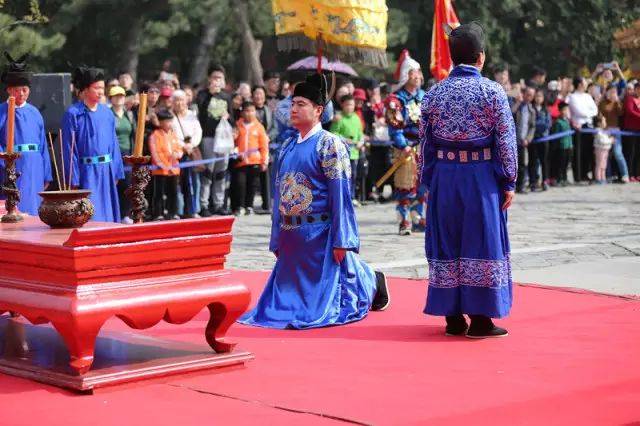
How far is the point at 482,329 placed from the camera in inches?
301

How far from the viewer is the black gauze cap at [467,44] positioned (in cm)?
775

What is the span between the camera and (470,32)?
306 inches

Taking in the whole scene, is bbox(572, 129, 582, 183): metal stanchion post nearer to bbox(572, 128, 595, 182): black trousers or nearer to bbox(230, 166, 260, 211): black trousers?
bbox(572, 128, 595, 182): black trousers

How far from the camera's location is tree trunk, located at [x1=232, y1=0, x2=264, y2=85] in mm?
26312

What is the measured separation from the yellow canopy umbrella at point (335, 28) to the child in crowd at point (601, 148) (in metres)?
9.97

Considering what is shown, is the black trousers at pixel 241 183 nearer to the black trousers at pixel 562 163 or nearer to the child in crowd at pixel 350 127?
the child in crowd at pixel 350 127

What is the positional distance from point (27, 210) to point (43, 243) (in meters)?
4.35

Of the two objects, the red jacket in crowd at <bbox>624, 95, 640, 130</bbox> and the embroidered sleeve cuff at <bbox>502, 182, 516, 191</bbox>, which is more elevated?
the red jacket in crowd at <bbox>624, 95, 640, 130</bbox>

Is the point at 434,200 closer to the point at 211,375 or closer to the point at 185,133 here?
the point at 211,375

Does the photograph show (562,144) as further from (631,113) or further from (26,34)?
(26,34)

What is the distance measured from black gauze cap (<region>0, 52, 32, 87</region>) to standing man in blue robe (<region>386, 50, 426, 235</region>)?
3.95 meters

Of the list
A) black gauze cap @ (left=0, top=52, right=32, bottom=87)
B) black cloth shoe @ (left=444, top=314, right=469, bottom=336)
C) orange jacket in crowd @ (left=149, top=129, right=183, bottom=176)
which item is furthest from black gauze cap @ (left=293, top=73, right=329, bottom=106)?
orange jacket in crowd @ (left=149, top=129, right=183, bottom=176)

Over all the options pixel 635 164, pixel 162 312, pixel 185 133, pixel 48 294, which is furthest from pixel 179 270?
pixel 635 164

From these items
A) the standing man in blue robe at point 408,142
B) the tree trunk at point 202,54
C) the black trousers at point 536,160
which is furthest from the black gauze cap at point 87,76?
the tree trunk at point 202,54
